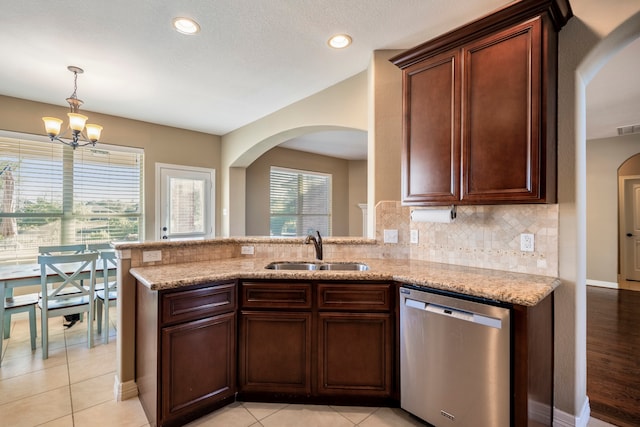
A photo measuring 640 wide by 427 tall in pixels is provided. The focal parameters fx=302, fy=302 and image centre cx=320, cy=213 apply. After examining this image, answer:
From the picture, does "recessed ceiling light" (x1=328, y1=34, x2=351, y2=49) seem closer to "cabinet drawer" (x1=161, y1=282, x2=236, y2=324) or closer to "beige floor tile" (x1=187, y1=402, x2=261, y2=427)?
"cabinet drawer" (x1=161, y1=282, x2=236, y2=324)

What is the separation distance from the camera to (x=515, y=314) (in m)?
1.49

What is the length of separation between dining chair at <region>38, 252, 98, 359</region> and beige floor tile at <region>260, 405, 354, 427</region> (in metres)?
2.23

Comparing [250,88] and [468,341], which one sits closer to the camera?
[468,341]

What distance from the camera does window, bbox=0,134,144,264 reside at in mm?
3701

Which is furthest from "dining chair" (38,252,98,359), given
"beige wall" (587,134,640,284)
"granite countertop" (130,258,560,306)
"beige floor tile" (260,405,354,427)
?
"beige wall" (587,134,640,284)

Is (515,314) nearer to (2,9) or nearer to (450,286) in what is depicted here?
(450,286)

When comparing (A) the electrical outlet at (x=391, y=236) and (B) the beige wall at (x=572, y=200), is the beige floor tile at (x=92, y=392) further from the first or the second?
(B) the beige wall at (x=572, y=200)

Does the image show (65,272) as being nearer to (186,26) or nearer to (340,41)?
(186,26)

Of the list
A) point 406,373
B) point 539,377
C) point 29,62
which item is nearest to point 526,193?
point 539,377

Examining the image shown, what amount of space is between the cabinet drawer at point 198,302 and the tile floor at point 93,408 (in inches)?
27.7

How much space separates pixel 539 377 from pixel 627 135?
223 inches

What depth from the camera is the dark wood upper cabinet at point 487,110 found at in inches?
65.7

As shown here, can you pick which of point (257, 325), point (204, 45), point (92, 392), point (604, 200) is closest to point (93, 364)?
point (92, 392)

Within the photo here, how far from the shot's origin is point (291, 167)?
21.1ft
